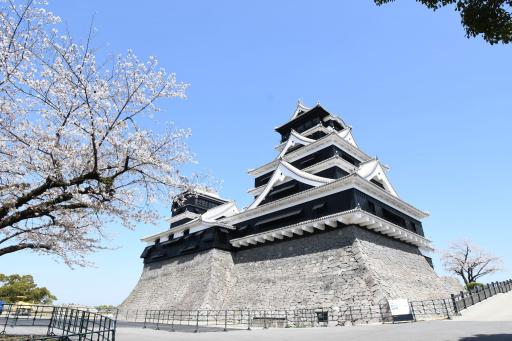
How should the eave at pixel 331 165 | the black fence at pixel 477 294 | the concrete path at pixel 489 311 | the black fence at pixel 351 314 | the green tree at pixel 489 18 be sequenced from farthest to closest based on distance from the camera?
the eave at pixel 331 165
the black fence at pixel 477 294
the black fence at pixel 351 314
the concrete path at pixel 489 311
the green tree at pixel 489 18

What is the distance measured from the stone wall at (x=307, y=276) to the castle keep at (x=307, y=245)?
67 millimetres

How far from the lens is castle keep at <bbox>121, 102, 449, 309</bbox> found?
685 inches

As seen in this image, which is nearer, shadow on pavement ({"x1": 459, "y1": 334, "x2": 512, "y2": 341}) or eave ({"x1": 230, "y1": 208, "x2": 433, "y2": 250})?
shadow on pavement ({"x1": 459, "y1": 334, "x2": 512, "y2": 341})

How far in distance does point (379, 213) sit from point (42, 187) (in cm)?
1887

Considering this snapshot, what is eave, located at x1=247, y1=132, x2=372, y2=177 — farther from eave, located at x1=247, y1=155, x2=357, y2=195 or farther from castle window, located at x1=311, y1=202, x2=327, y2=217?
castle window, located at x1=311, y1=202, x2=327, y2=217

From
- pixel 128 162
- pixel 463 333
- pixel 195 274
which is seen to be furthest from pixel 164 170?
pixel 195 274

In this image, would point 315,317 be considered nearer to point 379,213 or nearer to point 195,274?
point 379,213

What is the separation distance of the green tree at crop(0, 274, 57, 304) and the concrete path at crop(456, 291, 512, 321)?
1655 inches

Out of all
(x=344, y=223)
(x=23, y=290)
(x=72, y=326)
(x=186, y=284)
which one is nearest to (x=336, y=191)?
(x=344, y=223)

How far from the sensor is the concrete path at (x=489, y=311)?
41.0 ft

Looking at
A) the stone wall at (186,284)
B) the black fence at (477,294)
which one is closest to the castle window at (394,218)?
the black fence at (477,294)

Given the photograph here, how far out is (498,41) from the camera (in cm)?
623

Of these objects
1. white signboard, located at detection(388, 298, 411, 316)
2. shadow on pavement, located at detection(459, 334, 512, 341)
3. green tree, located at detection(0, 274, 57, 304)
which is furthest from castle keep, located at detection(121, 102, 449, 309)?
green tree, located at detection(0, 274, 57, 304)

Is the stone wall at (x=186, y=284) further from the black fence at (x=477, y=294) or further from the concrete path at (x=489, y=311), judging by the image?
the concrete path at (x=489, y=311)
